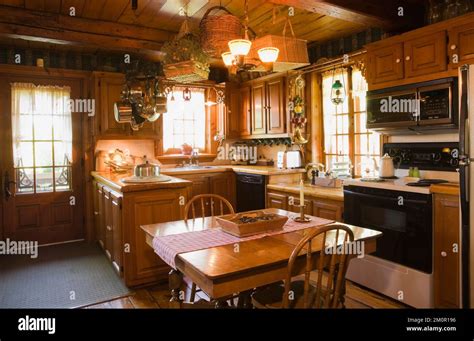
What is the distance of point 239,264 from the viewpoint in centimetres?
156

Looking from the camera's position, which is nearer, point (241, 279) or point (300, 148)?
point (241, 279)

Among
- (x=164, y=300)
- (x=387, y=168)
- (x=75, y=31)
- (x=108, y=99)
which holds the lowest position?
(x=164, y=300)

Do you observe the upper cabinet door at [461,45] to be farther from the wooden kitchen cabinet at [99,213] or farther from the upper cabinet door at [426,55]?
the wooden kitchen cabinet at [99,213]

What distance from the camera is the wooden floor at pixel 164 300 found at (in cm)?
281

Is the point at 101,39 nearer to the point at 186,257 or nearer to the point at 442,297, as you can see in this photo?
the point at 186,257

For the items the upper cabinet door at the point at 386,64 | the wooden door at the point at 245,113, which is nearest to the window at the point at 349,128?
the upper cabinet door at the point at 386,64

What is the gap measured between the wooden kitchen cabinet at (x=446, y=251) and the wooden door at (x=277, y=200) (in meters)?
1.63

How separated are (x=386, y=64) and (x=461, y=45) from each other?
0.63 m

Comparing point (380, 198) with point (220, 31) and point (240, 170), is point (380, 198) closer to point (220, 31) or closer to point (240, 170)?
point (220, 31)

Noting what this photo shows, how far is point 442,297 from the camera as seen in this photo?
2.58 metres

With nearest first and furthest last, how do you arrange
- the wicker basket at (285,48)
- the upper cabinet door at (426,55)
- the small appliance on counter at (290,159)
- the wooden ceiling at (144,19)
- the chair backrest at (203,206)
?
the wicker basket at (285,48)
the chair backrest at (203,206)
the upper cabinet door at (426,55)
the wooden ceiling at (144,19)
the small appliance on counter at (290,159)

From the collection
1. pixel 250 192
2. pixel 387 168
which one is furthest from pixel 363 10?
pixel 250 192

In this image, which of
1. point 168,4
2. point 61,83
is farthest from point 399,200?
point 61,83

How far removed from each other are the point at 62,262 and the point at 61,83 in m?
2.24
